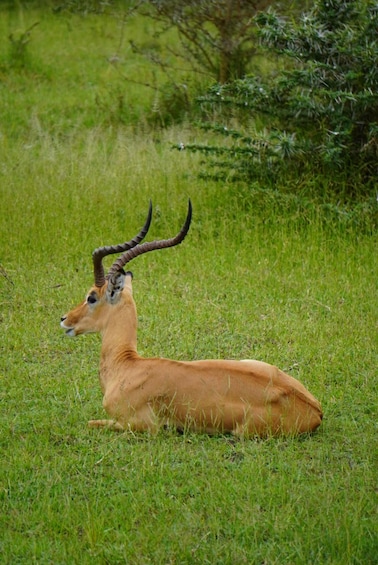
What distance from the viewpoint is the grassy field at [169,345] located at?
3891 mm

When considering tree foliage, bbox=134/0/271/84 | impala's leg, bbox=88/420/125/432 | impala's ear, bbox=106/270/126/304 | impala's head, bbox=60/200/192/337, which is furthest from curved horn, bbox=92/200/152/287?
tree foliage, bbox=134/0/271/84

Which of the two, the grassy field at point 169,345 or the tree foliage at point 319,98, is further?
the tree foliage at point 319,98

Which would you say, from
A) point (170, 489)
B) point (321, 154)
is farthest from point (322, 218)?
A: point (170, 489)

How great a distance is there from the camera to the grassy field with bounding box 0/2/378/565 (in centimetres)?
389

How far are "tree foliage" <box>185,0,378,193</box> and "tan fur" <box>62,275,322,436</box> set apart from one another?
363cm

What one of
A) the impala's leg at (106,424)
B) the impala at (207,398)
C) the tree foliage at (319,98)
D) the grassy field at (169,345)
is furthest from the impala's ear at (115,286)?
the tree foliage at (319,98)

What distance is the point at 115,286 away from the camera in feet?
17.7

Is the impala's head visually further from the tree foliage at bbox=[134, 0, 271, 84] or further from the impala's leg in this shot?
the tree foliage at bbox=[134, 0, 271, 84]

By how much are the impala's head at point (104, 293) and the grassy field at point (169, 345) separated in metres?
0.37

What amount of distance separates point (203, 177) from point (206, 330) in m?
2.47

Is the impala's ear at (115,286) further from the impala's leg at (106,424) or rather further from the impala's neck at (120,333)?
the impala's leg at (106,424)

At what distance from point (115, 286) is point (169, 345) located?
1031 mm

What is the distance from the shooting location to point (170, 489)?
13.9 ft

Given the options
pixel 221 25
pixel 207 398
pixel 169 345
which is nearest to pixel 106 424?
pixel 207 398
